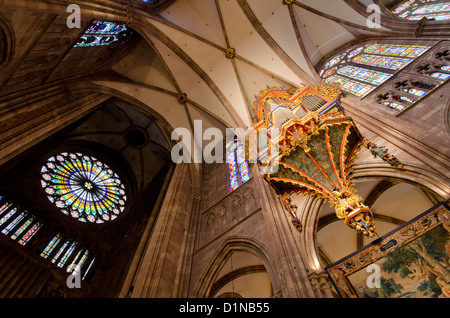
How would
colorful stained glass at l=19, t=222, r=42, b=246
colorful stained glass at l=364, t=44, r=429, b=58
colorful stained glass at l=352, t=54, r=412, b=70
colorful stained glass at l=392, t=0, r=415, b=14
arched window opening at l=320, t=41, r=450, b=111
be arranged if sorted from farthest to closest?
colorful stained glass at l=19, t=222, r=42, b=246, colorful stained glass at l=392, t=0, r=415, b=14, colorful stained glass at l=352, t=54, r=412, b=70, colorful stained glass at l=364, t=44, r=429, b=58, arched window opening at l=320, t=41, r=450, b=111

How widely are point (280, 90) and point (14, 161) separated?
36.8ft

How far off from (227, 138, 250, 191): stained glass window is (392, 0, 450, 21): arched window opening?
6.78 m

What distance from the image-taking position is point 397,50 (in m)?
7.95

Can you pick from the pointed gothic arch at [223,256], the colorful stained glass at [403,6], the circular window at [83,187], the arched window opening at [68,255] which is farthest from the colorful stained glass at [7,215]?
the colorful stained glass at [403,6]

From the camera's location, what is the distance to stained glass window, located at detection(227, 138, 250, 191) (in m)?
9.16

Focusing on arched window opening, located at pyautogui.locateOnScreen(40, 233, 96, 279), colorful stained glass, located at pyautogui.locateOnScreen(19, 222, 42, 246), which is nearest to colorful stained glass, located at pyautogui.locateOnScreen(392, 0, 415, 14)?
arched window opening, located at pyautogui.locateOnScreen(40, 233, 96, 279)

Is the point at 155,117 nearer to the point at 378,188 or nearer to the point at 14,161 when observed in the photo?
the point at 14,161

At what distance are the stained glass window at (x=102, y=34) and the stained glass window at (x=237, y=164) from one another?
250 inches

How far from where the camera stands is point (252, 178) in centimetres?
822

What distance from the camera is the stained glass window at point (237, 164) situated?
9.16 m

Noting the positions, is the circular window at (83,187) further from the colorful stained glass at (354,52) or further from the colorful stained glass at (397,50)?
the colorful stained glass at (397,50)

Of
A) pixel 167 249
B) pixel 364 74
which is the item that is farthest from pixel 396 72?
pixel 167 249

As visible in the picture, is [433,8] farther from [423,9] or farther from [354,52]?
[354,52]

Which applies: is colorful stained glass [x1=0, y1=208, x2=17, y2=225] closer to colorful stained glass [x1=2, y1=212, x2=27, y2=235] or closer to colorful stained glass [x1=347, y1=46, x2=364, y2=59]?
colorful stained glass [x1=2, y1=212, x2=27, y2=235]
